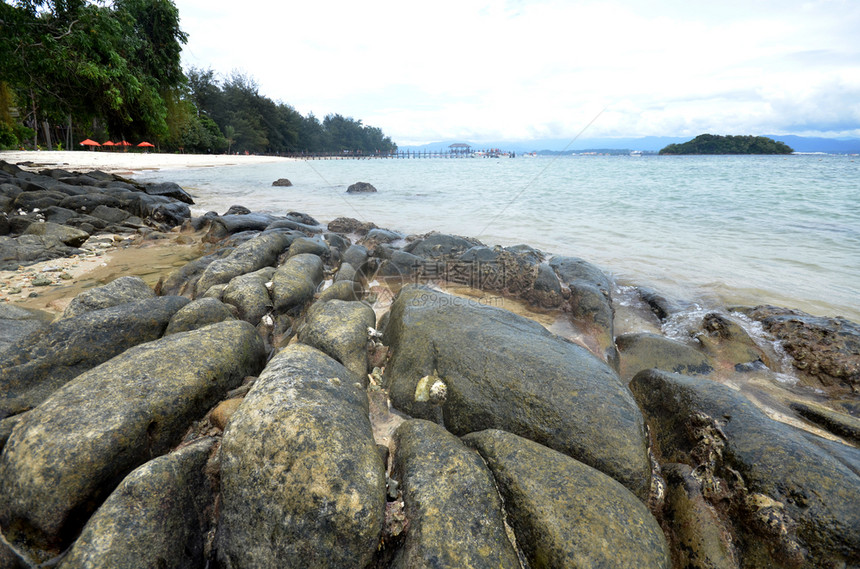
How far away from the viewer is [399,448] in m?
2.13

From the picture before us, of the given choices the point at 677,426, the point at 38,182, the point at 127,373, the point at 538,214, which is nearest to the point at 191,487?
the point at 127,373

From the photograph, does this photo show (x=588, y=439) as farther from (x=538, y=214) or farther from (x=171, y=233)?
(x=538, y=214)

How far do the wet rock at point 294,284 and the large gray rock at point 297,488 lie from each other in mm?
2153

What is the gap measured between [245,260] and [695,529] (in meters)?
5.06

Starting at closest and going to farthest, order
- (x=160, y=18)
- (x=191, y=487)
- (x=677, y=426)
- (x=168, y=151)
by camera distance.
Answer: (x=191, y=487) → (x=677, y=426) → (x=160, y=18) → (x=168, y=151)

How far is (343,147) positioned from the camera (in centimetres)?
10669

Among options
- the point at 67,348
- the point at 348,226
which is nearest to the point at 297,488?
the point at 67,348

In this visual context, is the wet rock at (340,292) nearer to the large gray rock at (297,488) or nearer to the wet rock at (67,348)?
the wet rock at (67,348)

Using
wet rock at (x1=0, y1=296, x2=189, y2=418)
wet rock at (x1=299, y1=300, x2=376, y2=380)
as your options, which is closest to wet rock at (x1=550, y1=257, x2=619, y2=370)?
wet rock at (x1=299, y1=300, x2=376, y2=380)

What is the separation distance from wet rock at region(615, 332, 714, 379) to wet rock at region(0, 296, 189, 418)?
4.14 m

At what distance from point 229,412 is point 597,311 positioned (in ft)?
13.0

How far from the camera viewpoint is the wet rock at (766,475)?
1.76 m

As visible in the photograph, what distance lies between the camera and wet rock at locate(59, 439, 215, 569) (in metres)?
1.46

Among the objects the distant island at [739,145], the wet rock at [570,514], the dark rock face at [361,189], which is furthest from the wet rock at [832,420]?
the distant island at [739,145]
